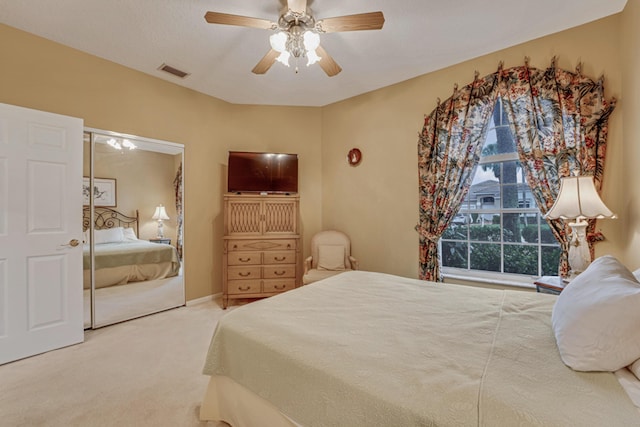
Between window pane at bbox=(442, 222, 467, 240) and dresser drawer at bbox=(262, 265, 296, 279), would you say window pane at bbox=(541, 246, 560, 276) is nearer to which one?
window pane at bbox=(442, 222, 467, 240)

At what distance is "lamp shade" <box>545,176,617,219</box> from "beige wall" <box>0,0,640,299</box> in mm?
287

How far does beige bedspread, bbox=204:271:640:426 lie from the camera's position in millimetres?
790

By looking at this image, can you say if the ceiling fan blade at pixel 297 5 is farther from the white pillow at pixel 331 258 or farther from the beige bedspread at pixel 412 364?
the white pillow at pixel 331 258

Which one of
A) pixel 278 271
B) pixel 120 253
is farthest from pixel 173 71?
pixel 278 271

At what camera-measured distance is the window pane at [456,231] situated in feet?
10.6

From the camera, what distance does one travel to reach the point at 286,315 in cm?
149

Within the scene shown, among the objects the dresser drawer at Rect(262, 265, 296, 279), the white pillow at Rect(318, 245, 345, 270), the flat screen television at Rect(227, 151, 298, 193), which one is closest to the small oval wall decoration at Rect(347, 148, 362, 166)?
the flat screen television at Rect(227, 151, 298, 193)

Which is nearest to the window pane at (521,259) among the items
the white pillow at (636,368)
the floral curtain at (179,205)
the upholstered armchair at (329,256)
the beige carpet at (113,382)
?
the upholstered armchair at (329,256)

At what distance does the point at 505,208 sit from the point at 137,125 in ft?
13.7

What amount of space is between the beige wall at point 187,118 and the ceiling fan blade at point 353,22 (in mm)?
2288

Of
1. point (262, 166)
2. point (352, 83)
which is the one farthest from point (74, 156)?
point (352, 83)

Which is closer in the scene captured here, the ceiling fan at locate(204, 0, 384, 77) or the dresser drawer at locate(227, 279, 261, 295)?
the ceiling fan at locate(204, 0, 384, 77)

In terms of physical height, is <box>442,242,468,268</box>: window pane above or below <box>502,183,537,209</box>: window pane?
below

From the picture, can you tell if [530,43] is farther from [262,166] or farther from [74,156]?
[74,156]
